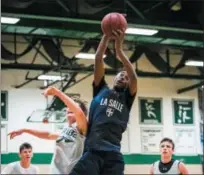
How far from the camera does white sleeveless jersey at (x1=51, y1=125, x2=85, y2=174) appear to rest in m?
5.25

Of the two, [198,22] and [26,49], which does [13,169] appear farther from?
[26,49]

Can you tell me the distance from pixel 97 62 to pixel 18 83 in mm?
11773

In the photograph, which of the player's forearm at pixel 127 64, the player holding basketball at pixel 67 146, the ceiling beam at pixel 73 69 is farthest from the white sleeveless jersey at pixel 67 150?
the ceiling beam at pixel 73 69

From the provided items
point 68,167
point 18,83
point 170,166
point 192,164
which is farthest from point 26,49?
point 68,167

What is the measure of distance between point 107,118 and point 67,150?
1.54m

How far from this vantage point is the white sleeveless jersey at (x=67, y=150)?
525 centimetres

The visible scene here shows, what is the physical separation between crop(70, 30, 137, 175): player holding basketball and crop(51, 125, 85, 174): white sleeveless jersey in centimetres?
127

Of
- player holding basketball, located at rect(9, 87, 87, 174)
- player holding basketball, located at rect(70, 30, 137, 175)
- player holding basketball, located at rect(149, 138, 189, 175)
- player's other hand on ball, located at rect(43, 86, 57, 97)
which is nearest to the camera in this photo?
player holding basketball, located at rect(70, 30, 137, 175)

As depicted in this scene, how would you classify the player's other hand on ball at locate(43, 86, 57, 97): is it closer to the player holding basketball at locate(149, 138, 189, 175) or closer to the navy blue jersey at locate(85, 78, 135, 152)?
the navy blue jersey at locate(85, 78, 135, 152)

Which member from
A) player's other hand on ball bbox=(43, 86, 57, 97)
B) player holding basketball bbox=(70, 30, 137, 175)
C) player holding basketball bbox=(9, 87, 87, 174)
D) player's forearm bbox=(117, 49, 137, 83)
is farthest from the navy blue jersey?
player holding basketball bbox=(9, 87, 87, 174)

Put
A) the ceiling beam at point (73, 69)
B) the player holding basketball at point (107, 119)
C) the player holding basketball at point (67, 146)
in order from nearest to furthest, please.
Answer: the player holding basketball at point (107, 119) < the player holding basketball at point (67, 146) < the ceiling beam at point (73, 69)

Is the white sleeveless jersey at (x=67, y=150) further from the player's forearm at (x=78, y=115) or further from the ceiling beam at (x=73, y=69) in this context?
the ceiling beam at (x=73, y=69)

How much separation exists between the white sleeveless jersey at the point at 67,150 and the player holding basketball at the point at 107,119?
1.27 m

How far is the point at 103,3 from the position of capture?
10375mm
